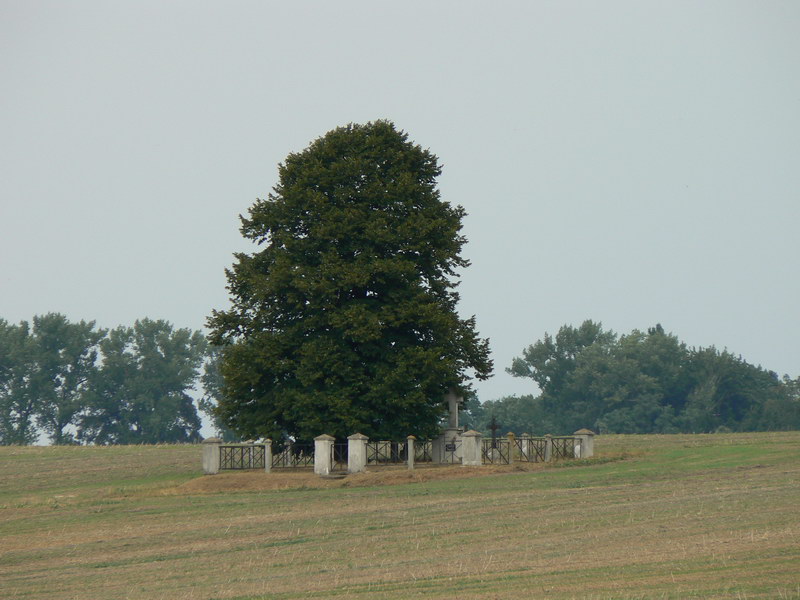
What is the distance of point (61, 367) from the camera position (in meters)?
131

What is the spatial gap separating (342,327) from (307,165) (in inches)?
343

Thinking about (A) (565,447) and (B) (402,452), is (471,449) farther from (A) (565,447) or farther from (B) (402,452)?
(A) (565,447)

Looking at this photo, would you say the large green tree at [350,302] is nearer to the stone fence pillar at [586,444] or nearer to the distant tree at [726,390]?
the stone fence pillar at [586,444]

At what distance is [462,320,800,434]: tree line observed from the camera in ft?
412

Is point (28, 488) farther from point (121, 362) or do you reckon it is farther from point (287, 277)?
point (121, 362)

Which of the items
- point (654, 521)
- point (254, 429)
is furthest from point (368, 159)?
point (654, 521)

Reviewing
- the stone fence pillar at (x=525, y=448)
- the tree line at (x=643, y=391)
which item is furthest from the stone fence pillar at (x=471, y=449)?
the tree line at (x=643, y=391)

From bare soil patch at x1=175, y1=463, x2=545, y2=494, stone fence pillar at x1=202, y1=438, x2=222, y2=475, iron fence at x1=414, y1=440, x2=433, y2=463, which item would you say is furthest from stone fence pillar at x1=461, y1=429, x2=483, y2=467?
stone fence pillar at x1=202, y1=438, x2=222, y2=475

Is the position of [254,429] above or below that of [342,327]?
below

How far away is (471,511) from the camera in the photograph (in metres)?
33.7

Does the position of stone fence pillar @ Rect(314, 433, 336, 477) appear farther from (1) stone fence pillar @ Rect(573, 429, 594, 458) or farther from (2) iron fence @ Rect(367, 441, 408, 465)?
(1) stone fence pillar @ Rect(573, 429, 594, 458)

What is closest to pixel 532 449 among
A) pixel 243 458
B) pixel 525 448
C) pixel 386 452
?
pixel 525 448

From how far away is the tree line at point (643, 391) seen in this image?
126 meters

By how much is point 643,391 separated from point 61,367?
71481mm
